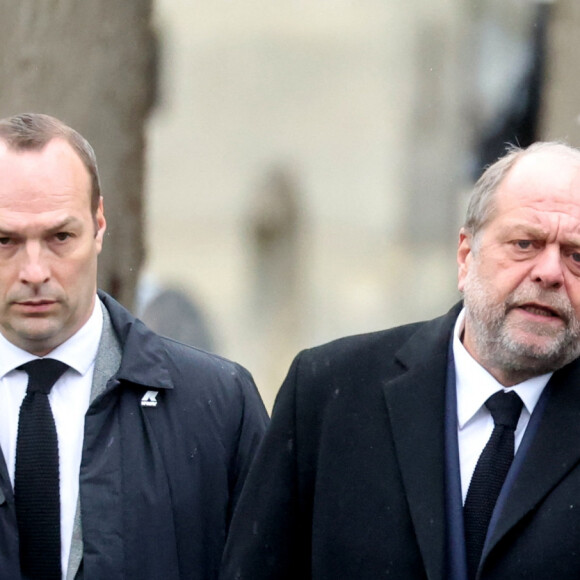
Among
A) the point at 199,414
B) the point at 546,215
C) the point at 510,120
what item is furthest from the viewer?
the point at 510,120

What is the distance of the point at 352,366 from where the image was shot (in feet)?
11.5

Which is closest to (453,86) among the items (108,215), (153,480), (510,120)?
(510,120)

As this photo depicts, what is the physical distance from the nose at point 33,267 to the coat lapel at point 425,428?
856 millimetres

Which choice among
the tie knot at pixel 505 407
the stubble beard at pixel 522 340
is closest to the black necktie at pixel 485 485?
the tie knot at pixel 505 407

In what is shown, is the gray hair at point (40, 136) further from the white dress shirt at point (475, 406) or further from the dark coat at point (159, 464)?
the white dress shirt at point (475, 406)

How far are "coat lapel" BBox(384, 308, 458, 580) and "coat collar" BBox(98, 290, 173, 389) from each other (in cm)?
60

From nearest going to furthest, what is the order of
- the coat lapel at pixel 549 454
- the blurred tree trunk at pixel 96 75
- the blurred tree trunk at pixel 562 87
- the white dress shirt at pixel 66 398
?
1. the coat lapel at pixel 549 454
2. the white dress shirt at pixel 66 398
3. the blurred tree trunk at pixel 562 87
4. the blurred tree trunk at pixel 96 75

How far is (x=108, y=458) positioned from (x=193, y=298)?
2.25 meters

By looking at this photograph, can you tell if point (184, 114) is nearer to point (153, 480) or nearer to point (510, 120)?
point (510, 120)

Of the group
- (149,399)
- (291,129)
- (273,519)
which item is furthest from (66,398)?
(291,129)

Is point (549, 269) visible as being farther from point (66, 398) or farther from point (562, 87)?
point (562, 87)

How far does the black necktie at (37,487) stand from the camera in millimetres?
3400

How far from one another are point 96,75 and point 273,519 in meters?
2.75

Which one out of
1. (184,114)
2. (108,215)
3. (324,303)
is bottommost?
(324,303)
